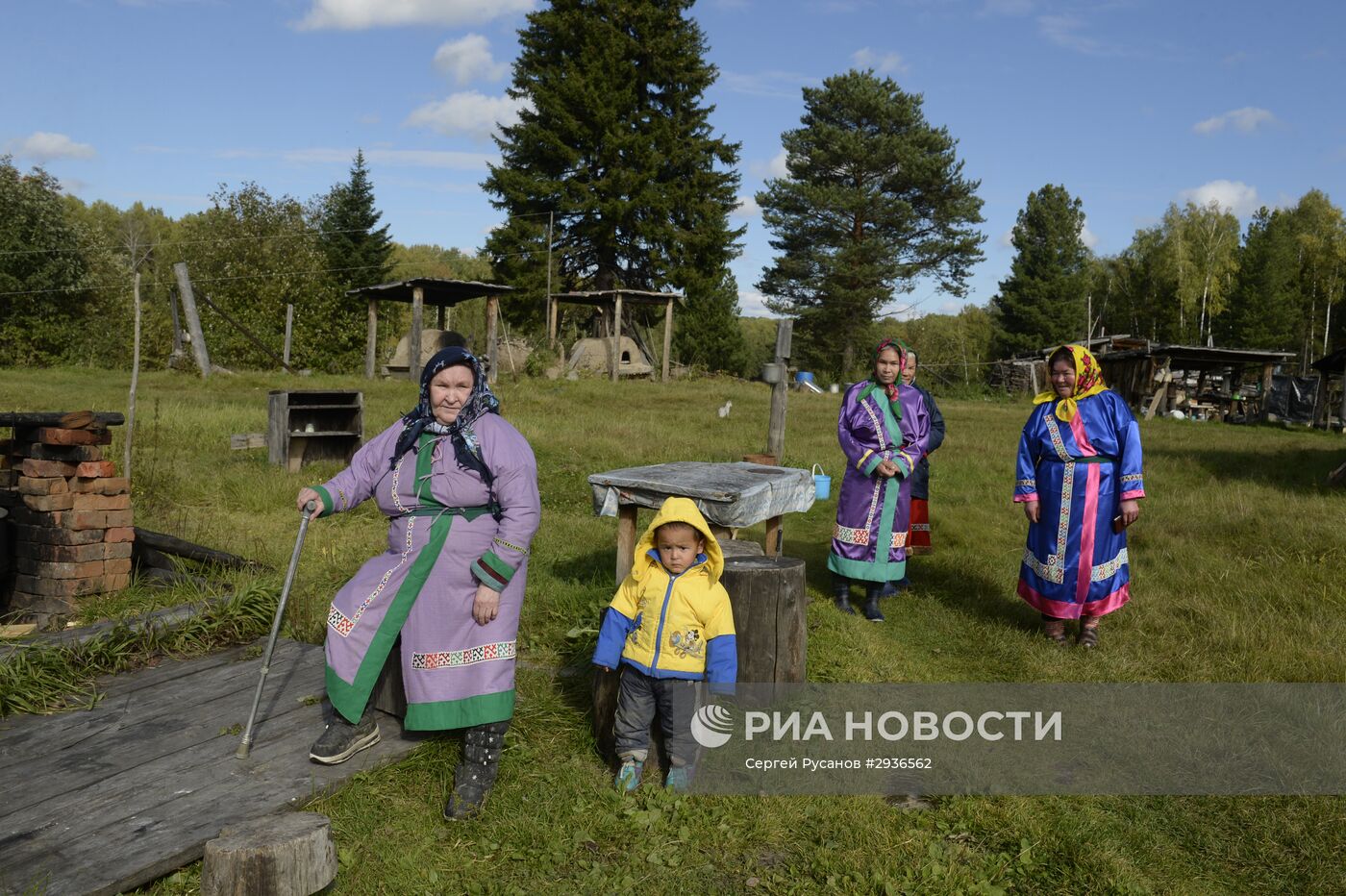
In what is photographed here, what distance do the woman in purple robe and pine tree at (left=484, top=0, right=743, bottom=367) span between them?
2664cm

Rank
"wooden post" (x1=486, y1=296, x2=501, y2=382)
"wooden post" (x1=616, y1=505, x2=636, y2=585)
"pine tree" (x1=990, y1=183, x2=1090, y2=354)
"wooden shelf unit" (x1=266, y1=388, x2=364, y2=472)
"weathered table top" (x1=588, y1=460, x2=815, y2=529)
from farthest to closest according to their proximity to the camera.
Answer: "pine tree" (x1=990, y1=183, x2=1090, y2=354)
"wooden post" (x1=486, y1=296, x2=501, y2=382)
"wooden shelf unit" (x1=266, y1=388, x2=364, y2=472)
"wooden post" (x1=616, y1=505, x2=636, y2=585)
"weathered table top" (x1=588, y1=460, x2=815, y2=529)

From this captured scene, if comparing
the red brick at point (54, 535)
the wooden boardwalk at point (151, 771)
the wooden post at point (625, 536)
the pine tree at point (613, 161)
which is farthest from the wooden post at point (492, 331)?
the wooden boardwalk at point (151, 771)

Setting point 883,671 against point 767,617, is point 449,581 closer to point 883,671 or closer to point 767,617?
point 767,617

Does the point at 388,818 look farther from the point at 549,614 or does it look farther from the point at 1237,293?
the point at 1237,293

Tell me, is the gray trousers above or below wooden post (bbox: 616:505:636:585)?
below

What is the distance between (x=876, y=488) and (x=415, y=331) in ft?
61.1

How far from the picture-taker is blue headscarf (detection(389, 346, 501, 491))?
12.1ft

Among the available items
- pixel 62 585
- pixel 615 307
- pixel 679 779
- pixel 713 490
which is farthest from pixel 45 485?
pixel 615 307

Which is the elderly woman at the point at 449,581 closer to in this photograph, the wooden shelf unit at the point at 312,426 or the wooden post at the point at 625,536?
the wooden post at the point at 625,536

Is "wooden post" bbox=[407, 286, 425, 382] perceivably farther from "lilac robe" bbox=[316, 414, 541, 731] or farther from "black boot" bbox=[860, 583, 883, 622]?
"lilac robe" bbox=[316, 414, 541, 731]

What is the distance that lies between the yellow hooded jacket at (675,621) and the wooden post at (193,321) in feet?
68.5

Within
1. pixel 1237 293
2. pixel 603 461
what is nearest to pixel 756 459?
pixel 603 461

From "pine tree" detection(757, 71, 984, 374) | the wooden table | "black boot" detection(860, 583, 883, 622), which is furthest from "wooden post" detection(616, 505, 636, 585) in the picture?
"pine tree" detection(757, 71, 984, 374)

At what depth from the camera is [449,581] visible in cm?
366
